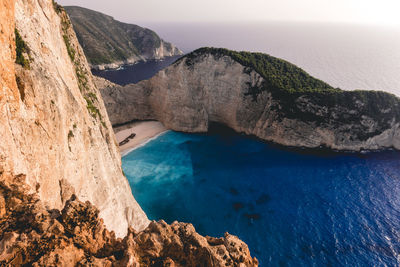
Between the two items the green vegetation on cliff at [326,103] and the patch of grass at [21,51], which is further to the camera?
the green vegetation on cliff at [326,103]

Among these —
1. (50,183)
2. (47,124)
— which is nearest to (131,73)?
(47,124)

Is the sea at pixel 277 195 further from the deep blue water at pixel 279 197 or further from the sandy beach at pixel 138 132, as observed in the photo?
the sandy beach at pixel 138 132

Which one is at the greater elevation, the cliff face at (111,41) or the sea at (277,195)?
the cliff face at (111,41)

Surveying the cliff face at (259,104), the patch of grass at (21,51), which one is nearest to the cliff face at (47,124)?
the patch of grass at (21,51)

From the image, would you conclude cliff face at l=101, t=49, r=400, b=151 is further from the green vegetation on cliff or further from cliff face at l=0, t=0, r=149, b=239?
cliff face at l=0, t=0, r=149, b=239

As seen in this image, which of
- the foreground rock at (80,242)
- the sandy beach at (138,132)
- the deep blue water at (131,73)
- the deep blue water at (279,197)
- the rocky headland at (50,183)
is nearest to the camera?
the foreground rock at (80,242)

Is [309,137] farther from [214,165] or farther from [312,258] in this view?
[312,258]
